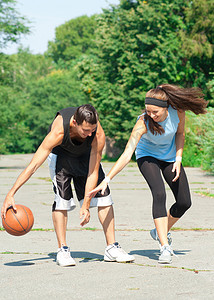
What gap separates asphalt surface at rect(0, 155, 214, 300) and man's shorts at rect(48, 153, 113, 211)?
1.93ft

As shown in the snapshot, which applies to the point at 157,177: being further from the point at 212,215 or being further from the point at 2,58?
the point at 2,58

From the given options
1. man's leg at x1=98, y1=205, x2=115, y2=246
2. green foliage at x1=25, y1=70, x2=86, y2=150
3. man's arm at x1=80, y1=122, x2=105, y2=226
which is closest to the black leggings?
man's leg at x1=98, y1=205, x2=115, y2=246

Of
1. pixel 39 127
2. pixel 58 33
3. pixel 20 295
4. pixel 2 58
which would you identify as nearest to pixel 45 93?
pixel 39 127

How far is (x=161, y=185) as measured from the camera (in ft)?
18.2

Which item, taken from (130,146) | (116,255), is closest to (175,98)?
(130,146)

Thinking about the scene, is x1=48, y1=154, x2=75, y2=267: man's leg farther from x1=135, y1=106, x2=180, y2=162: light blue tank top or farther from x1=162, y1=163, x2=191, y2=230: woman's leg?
x1=162, y1=163, x2=191, y2=230: woman's leg

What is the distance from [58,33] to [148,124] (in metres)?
79.4

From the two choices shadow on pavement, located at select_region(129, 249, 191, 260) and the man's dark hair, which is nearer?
the man's dark hair

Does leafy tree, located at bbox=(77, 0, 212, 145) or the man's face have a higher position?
leafy tree, located at bbox=(77, 0, 212, 145)

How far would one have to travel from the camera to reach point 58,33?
8231 cm

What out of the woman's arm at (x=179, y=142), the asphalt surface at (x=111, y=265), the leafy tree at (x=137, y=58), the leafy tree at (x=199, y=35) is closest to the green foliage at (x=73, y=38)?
the leafy tree at (x=137, y=58)

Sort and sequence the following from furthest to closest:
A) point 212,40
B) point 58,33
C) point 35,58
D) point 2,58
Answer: point 35,58 < point 58,33 < point 212,40 < point 2,58

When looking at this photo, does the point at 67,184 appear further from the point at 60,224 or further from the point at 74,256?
the point at 74,256

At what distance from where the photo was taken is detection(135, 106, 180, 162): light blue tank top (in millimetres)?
5551
